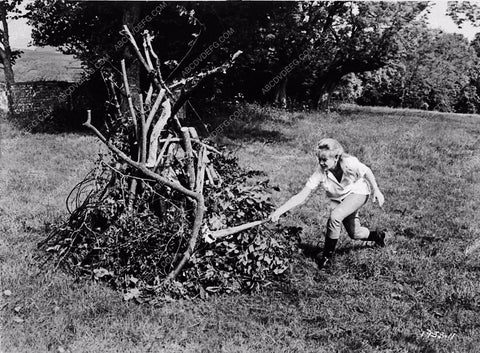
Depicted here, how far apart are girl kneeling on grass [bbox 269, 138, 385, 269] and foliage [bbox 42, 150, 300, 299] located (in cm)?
55

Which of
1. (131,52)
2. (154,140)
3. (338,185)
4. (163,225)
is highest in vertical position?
(131,52)

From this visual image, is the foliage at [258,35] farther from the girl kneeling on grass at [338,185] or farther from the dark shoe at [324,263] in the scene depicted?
the dark shoe at [324,263]

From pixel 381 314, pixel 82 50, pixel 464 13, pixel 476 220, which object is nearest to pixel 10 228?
pixel 381 314

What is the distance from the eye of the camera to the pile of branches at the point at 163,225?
13.8 feet

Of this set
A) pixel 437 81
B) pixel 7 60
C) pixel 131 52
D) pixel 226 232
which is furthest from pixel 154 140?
pixel 437 81

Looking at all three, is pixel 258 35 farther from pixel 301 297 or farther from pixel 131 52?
pixel 301 297

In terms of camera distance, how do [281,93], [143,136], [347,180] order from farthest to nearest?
[281,93], [347,180], [143,136]

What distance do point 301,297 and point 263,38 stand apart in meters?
11.1

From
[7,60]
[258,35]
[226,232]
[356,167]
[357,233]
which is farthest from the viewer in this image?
[7,60]

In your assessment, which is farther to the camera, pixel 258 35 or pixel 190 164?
pixel 258 35


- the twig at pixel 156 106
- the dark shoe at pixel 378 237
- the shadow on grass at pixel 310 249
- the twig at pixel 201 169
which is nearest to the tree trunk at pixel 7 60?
the twig at pixel 156 106

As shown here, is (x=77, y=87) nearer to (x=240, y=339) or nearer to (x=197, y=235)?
(x=197, y=235)

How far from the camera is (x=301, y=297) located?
428cm

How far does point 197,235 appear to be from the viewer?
422 centimetres
